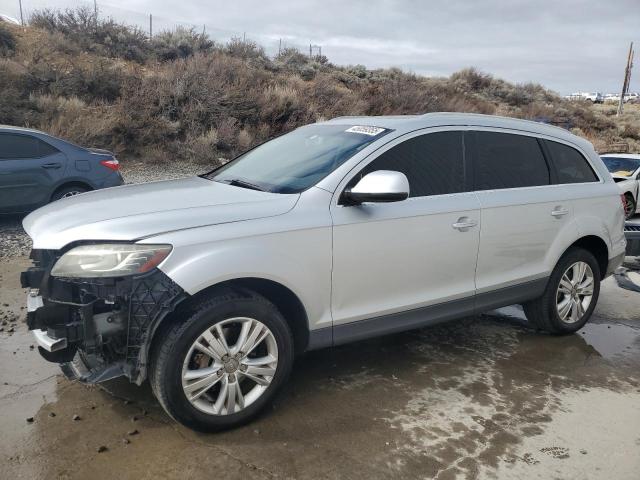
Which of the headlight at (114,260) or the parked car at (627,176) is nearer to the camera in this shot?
the headlight at (114,260)

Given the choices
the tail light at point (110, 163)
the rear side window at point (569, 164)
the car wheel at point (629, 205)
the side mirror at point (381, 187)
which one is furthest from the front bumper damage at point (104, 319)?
the car wheel at point (629, 205)

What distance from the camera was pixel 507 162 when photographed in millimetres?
4348

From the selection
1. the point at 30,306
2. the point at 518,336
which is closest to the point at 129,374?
the point at 30,306

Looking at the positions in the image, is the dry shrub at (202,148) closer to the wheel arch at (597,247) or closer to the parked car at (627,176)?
the parked car at (627,176)

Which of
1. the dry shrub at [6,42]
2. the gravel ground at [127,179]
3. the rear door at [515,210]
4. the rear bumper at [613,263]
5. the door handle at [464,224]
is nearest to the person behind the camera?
the door handle at [464,224]

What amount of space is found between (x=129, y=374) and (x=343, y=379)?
4.99 ft

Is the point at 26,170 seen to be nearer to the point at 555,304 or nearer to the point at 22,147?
the point at 22,147

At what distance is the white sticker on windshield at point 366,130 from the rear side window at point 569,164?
66.7 inches

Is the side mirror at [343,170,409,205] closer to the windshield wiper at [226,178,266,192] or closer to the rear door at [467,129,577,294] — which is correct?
the windshield wiper at [226,178,266,192]

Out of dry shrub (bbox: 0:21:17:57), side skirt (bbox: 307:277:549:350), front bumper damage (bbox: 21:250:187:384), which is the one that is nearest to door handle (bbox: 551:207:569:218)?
side skirt (bbox: 307:277:549:350)

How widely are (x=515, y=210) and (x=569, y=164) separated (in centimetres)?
97

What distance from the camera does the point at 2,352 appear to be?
13.5 ft

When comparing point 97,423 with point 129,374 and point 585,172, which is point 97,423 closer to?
point 129,374

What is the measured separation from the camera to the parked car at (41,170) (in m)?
7.68
